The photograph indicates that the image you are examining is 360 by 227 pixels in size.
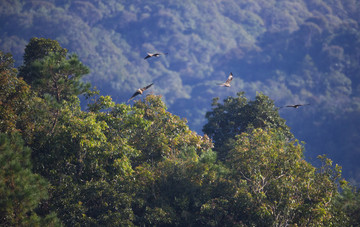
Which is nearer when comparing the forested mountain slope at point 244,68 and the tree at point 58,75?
the tree at point 58,75

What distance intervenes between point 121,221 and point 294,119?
13171cm

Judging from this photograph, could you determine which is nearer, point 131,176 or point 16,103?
point 16,103

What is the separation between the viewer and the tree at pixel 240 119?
28422 millimetres

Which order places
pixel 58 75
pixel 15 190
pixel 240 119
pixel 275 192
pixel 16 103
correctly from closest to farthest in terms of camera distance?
pixel 15 190 < pixel 16 103 < pixel 275 192 < pixel 58 75 < pixel 240 119

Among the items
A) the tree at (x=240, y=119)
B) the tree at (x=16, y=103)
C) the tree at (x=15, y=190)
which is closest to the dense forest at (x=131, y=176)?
the tree at (x=16, y=103)

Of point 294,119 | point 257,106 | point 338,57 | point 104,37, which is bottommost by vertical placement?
point 257,106

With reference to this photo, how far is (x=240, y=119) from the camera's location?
97.9 feet

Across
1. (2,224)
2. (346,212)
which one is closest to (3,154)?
(2,224)

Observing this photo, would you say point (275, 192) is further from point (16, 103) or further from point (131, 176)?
point (16, 103)

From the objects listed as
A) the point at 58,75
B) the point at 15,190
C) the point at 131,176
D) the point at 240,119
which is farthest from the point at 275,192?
the point at 240,119

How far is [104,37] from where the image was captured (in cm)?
19112

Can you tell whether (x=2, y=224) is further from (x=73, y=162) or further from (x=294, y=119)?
(x=294, y=119)

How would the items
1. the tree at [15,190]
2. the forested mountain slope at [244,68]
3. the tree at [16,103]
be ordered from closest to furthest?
1. the tree at [15,190]
2. the tree at [16,103]
3. the forested mountain slope at [244,68]

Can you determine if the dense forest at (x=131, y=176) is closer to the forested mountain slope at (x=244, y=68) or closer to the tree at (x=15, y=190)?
the tree at (x=15, y=190)
